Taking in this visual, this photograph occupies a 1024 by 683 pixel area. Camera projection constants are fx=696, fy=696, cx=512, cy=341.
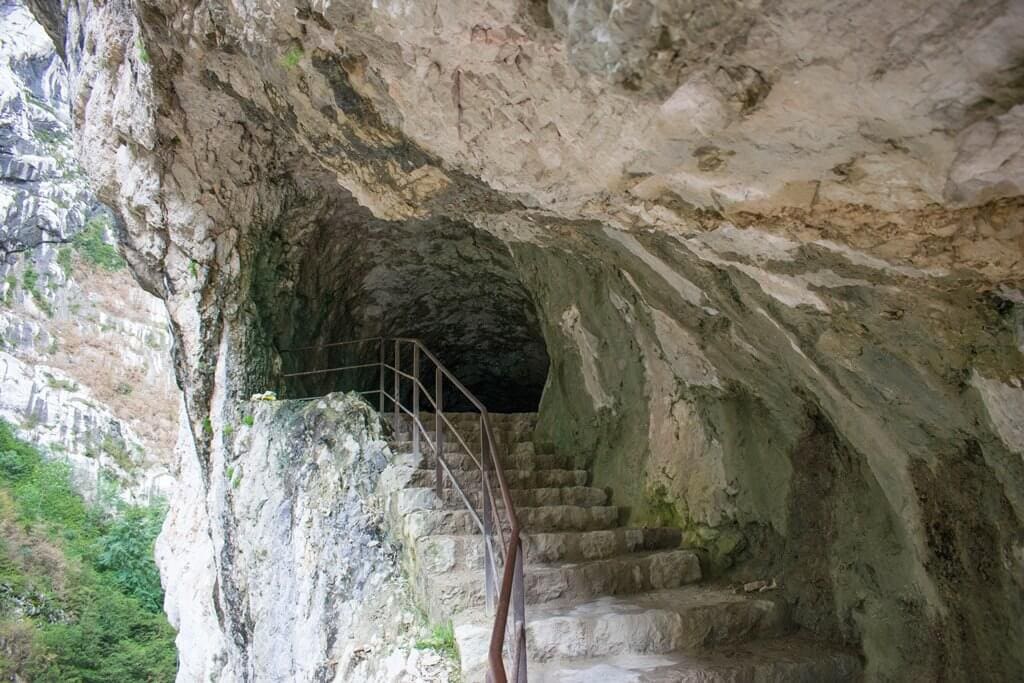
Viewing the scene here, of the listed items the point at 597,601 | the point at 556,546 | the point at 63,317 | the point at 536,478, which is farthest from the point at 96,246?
the point at 597,601

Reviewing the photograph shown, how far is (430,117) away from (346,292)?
4.08m

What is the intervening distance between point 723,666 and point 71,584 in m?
15.9

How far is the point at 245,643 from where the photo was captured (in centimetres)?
507

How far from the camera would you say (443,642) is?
3172mm

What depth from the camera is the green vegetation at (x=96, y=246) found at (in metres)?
22.2

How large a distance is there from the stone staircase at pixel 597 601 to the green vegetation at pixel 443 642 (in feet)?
0.18

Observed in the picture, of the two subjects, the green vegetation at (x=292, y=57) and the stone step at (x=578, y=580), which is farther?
the stone step at (x=578, y=580)

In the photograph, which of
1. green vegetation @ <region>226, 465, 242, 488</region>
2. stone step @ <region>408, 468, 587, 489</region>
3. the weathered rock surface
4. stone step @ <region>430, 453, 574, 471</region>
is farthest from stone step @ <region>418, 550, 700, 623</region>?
green vegetation @ <region>226, 465, 242, 488</region>

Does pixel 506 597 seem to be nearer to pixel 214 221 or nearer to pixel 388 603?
pixel 388 603

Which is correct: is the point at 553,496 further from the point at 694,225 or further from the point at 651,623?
the point at 694,225

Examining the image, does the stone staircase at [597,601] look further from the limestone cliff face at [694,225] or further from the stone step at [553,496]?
the limestone cliff face at [694,225]

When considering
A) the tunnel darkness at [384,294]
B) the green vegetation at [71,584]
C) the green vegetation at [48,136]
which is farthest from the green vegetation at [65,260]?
the tunnel darkness at [384,294]

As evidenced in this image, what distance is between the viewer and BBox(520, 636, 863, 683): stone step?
118 inches

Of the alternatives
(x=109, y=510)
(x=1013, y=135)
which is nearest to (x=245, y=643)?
(x=1013, y=135)
